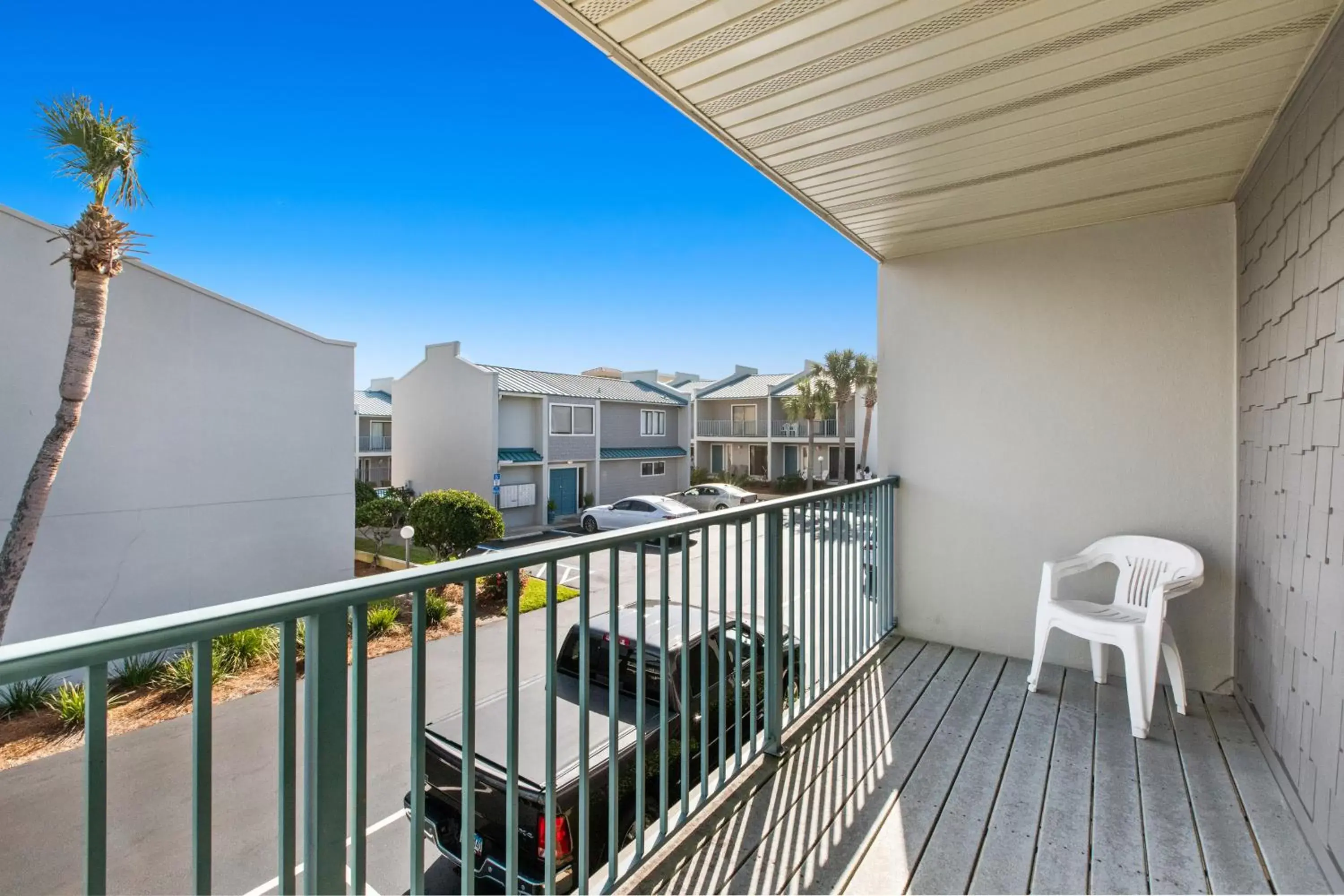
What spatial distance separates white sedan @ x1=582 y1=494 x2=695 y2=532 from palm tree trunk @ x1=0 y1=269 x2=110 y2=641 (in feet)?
36.2

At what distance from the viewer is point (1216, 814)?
1.93m

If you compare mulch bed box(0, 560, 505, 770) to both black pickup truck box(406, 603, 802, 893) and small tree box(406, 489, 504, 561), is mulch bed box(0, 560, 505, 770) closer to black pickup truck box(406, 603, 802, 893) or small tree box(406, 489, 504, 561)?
black pickup truck box(406, 603, 802, 893)

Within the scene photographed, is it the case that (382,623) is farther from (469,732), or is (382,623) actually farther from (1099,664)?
(1099,664)

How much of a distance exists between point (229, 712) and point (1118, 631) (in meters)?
7.22

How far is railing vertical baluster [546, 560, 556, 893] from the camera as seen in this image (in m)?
1.34

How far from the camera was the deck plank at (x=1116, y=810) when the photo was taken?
5.43 feet

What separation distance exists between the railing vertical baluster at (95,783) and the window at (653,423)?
22.3 meters

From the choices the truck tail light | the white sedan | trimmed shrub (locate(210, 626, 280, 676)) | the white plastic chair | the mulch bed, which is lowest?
the mulch bed

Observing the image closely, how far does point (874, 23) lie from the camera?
65.2 inches

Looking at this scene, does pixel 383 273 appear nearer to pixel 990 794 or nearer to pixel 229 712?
pixel 229 712

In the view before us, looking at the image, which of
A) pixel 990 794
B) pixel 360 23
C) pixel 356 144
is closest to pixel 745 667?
pixel 990 794

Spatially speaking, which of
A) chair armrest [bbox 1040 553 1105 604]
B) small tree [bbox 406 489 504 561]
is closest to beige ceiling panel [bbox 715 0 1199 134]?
chair armrest [bbox 1040 553 1105 604]

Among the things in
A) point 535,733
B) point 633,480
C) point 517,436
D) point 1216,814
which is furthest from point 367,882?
point 633,480

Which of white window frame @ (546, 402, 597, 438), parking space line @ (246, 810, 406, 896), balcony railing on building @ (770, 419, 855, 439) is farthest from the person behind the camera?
balcony railing on building @ (770, 419, 855, 439)
